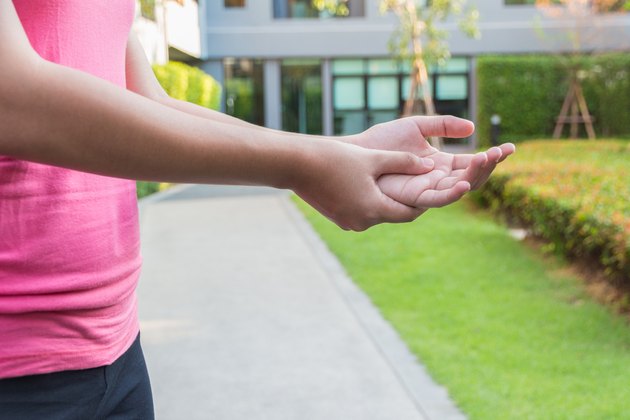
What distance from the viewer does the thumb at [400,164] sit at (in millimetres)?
1131

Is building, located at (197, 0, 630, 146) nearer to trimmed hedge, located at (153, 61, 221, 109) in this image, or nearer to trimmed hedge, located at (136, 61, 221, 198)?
trimmed hedge, located at (153, 61, 221, 109)

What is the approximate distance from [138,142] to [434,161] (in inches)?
19.1

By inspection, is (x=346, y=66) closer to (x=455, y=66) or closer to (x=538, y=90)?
(x=455, y=66)

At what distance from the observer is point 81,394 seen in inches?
47.0

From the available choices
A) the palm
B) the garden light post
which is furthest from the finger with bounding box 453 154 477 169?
the garden light post

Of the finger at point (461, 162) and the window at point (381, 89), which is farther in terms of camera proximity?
the window at point (381, 89)

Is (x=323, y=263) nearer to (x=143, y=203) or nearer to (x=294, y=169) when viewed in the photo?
(x=143, y=203)

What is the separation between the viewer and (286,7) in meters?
24.6

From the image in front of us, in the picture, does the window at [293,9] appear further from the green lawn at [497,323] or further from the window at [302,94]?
the green lawn at [497,323]

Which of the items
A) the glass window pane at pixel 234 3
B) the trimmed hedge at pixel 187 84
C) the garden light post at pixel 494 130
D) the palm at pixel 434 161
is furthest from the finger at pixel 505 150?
the glass window pane at pixel 234 3

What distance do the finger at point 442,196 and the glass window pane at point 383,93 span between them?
23.6m

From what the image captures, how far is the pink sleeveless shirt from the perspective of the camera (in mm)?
1130

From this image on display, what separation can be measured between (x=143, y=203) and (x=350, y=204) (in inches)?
428

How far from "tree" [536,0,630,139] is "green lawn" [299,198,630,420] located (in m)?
13.7
